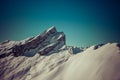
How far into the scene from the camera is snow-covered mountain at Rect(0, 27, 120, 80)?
175 feet

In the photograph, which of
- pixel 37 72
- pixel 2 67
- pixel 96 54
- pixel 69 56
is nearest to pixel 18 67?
pixel 2 67

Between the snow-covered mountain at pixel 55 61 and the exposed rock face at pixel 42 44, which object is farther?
the exposed rock face at pixel 42 44

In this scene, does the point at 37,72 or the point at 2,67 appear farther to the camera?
the point at 2,67

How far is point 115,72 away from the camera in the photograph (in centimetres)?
4734

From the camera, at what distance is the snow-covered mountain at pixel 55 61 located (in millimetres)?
53281

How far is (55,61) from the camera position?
74.5 metres

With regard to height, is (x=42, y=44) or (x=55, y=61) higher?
(x=42, y=44)

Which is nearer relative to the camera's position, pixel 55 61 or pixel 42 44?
pixel 55 61

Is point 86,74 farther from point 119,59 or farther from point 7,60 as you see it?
point 7,60

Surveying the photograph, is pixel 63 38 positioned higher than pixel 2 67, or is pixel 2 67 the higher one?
pixel 63 38

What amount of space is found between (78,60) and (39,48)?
33856mm

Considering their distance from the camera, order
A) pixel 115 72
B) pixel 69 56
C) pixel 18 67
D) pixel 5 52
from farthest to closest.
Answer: pixel 5 52
pixel 18 67
pixel 69 56
pixel 115 72

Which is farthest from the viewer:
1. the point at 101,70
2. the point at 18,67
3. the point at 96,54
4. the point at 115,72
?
the point at 18,67

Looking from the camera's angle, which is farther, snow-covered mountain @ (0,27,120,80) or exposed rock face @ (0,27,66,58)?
exposed rock face @ (0,27,66,58)
